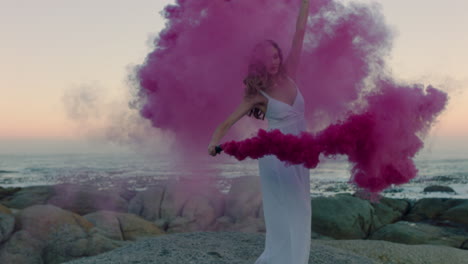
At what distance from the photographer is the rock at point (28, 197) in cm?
1389

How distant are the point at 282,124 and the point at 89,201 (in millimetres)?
10858

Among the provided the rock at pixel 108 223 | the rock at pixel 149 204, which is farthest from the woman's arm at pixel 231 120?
the rock at pixel 149 204

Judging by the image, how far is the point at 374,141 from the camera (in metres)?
4.05

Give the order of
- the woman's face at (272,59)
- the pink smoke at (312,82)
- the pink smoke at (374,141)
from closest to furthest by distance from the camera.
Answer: the pink smoke at (374,141) → the pink smoke at (312,82) → the woman's face at (272,59)

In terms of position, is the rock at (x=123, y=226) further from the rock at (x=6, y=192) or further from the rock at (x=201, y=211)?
the rock at (x=6, y=192)

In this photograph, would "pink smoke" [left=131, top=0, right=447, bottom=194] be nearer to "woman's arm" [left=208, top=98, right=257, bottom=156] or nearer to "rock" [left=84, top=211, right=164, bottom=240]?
"woman's arm" [left=208, top=98, right=257, bottom=156]

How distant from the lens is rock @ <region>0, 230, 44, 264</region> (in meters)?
7.94

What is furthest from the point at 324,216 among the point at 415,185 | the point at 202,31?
the point at 415,185

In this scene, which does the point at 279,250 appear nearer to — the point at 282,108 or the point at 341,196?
the point at 282,108

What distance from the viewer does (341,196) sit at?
38.7 ft

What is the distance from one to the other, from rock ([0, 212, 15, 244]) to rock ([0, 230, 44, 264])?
0.10 metres

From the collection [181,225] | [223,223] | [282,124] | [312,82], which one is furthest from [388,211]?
[282,124]

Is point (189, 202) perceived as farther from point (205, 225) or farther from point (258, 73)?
point (258, 73)

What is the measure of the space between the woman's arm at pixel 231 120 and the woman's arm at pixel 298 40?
58 cm
